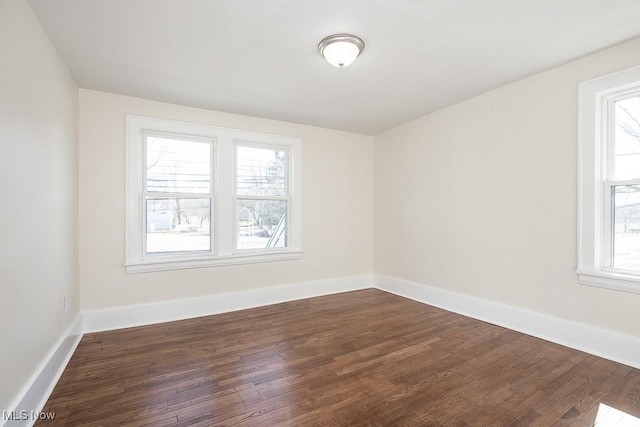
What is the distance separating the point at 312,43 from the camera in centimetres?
240

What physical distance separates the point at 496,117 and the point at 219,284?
12.4ft

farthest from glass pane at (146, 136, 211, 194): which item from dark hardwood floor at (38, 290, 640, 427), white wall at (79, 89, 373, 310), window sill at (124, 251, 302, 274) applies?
dark hardwood floor at (38, 290, 640, 427)

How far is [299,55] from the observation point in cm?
258

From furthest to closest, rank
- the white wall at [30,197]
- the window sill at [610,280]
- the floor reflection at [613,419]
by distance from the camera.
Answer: the window sill at [610,280] < the floor reflection at [613,419] < the white wall at [30,197]

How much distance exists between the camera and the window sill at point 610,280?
2.42 metres

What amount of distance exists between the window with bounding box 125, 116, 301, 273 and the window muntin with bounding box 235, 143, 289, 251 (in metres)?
0.01

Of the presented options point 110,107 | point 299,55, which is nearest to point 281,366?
point 299,55

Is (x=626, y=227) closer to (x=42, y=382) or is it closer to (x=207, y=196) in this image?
(x=207, y=196)

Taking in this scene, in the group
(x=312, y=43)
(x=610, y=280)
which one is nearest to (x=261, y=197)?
(x=312, y=43)

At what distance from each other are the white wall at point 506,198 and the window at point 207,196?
1.78 meters

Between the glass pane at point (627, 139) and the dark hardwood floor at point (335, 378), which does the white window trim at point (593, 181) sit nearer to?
the glass pane at point (627, 139)

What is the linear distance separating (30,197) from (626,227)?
445 cm

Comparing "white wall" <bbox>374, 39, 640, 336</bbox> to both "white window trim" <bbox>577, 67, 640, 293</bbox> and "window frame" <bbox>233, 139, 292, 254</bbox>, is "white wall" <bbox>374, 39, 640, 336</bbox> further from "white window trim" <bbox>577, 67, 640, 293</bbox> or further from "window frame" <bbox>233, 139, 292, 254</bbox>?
"window frame" <bbox>233, 139, 292, 254</bbox>

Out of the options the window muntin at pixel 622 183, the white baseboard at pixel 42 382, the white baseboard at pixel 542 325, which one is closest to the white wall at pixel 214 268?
the white baseboard at pixel 42 382
